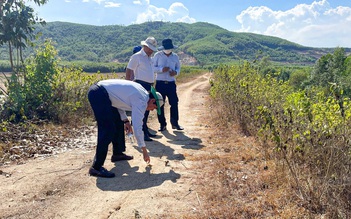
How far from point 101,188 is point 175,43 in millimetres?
167102

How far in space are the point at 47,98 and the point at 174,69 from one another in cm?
292

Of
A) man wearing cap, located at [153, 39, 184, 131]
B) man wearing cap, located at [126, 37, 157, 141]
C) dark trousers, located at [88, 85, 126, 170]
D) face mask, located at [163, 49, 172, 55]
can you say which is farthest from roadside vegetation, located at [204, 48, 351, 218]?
face mask, located at [163, 49, 172, 55]

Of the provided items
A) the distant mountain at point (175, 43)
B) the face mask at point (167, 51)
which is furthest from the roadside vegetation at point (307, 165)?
the distant mountain at point (175, 43)

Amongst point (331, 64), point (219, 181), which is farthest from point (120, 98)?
point (331, 64)

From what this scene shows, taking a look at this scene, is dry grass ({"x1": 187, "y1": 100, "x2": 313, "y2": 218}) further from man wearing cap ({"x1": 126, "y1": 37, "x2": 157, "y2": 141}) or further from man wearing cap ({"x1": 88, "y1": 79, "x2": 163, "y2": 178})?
man wearing cap ({"x1": 126, "y1": 37, "x2": 157, "y2": 141})

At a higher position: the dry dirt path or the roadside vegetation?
the roadside vegetation

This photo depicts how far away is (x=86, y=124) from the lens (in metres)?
7.11

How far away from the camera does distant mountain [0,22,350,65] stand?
124394 mm

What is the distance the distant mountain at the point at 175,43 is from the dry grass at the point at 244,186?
360 ft

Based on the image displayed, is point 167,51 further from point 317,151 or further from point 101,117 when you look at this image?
point 317,151

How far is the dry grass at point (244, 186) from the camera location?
3.09m

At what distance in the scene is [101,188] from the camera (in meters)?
3.72

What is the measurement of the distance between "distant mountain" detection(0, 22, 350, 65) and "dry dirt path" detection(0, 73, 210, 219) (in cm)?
10988

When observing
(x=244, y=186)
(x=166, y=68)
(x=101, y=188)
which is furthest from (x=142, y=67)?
(x=244, y=186)
